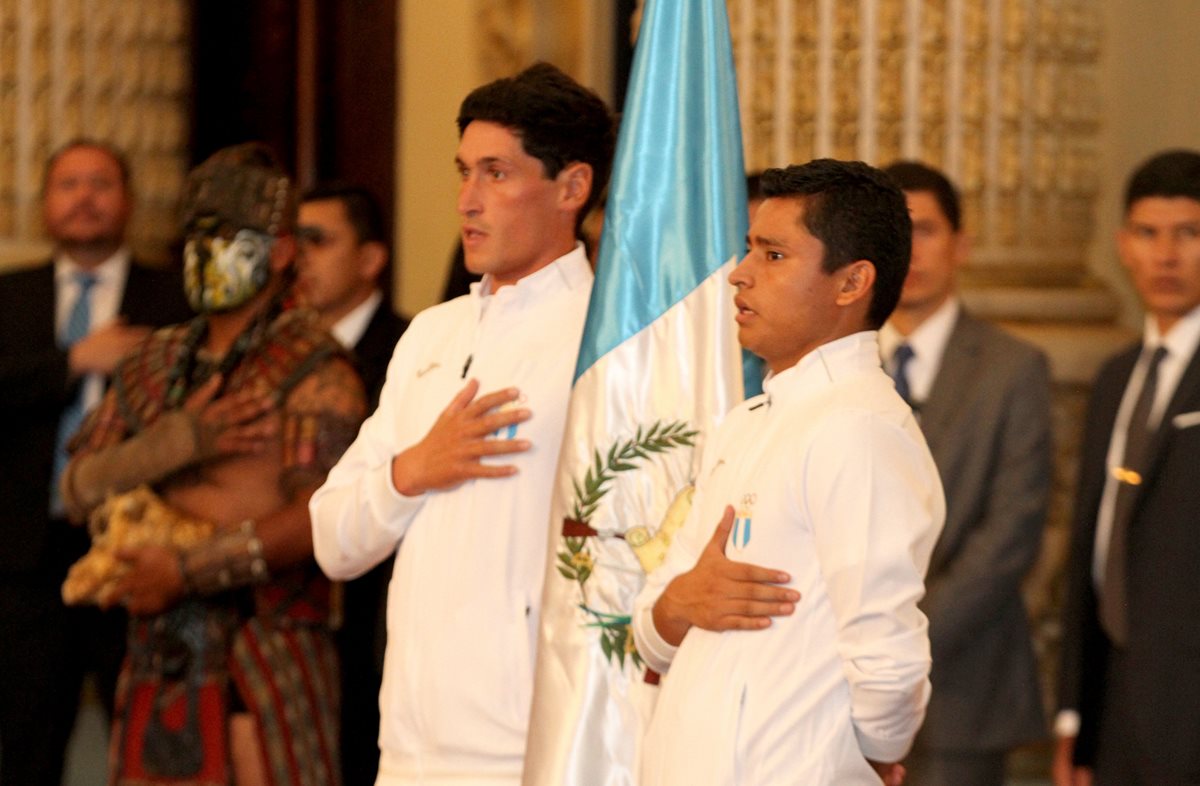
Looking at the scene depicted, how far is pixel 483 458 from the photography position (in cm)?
320

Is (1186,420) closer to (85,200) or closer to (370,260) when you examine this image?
(370,260)

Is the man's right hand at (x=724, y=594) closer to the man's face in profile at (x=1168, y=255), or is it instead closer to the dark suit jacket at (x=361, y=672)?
the man's face in profile at (x=1168, y=255)

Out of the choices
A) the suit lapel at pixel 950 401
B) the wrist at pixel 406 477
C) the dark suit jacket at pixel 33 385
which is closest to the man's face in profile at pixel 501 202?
the wrist at pixel 406 477

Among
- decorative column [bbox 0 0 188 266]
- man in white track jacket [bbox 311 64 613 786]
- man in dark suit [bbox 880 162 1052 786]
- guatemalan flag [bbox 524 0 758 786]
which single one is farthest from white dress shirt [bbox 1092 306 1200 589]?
decorative column [bbox 0 0 188 266]

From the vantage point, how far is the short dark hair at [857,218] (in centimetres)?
266

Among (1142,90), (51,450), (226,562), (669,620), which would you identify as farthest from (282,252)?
Result: (1142,90)

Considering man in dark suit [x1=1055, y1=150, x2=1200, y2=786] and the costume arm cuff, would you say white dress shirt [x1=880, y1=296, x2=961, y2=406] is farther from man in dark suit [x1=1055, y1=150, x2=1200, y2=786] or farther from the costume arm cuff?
the costume arm cuff

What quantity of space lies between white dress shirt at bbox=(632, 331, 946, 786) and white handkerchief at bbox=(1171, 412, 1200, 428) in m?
1.49

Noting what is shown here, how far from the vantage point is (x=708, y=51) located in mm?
3275

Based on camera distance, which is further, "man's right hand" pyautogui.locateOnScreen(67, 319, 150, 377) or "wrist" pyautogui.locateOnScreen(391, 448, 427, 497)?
"man's right hand" pyautogui.locateOnScreen(67, 319, 150, 377)

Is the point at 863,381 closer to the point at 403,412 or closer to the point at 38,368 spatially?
the point at 403,412

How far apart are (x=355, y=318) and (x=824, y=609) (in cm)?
290

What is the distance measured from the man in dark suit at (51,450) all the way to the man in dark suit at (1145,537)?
2.39 meters

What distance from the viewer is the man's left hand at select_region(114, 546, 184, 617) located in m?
3.85
